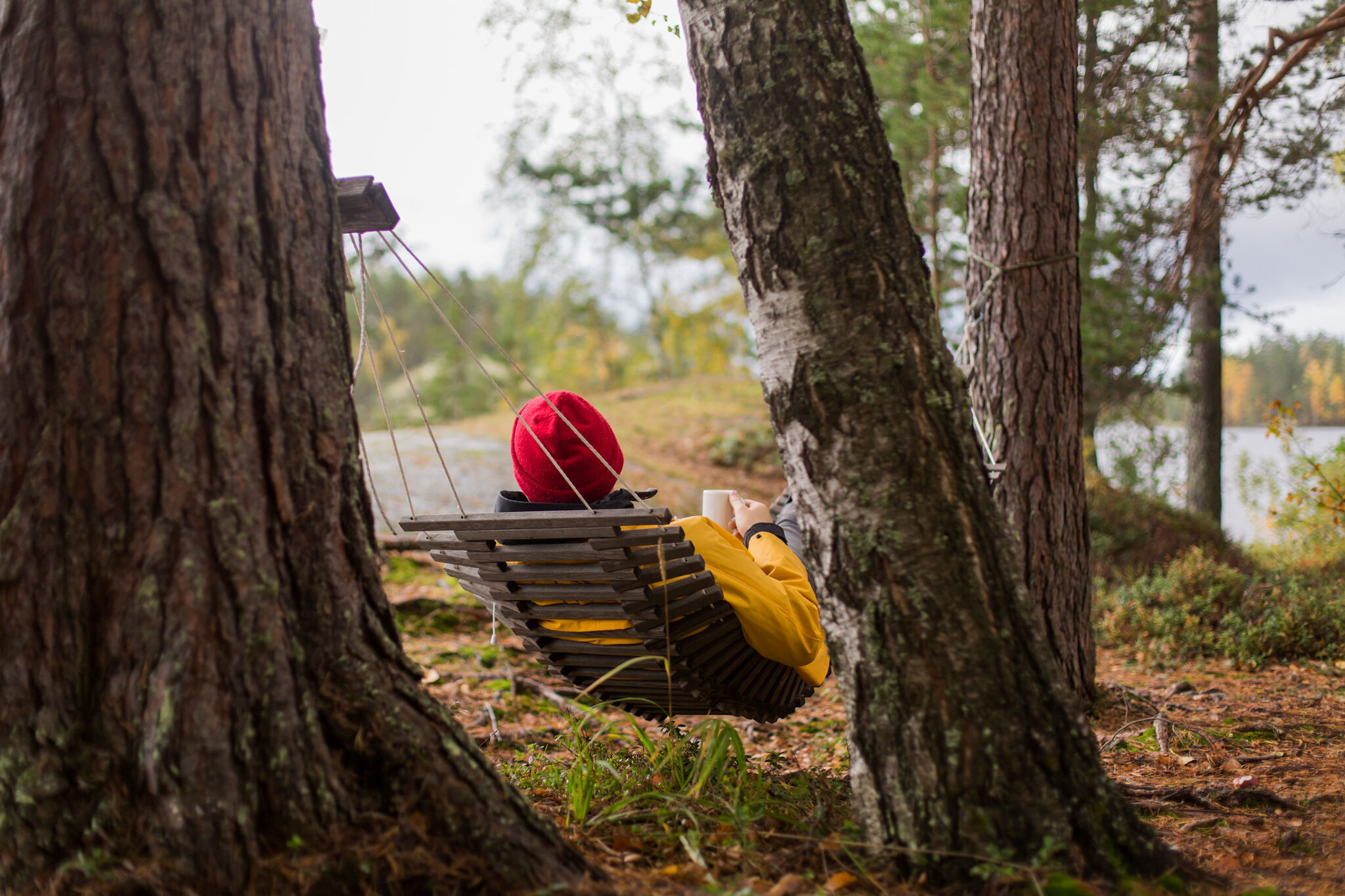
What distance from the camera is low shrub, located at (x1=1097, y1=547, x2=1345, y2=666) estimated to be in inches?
167

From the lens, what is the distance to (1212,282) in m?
7.38

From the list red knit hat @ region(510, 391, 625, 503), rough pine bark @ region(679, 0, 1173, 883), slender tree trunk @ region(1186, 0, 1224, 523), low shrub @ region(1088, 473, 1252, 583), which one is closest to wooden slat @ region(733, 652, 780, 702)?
red knit hat @ region(510, 391, 625, 503)

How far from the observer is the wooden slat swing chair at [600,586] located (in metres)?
1.86

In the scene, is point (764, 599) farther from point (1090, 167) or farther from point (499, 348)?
point (1090, 167)

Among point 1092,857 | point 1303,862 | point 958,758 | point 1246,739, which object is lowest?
point 1246,739

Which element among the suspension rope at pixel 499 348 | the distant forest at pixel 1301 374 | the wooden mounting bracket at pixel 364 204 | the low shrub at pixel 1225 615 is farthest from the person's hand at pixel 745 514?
the distant forest at pixel 1301 374

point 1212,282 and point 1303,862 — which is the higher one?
point 1212,282

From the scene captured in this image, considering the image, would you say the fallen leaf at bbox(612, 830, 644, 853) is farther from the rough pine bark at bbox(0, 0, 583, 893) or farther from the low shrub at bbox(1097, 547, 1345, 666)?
the low shrub at bbox(1097, 547, 1345, 666)

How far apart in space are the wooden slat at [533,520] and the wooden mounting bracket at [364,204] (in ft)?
2.30

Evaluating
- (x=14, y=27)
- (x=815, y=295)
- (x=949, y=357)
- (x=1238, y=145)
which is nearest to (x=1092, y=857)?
(x=949, y=357)

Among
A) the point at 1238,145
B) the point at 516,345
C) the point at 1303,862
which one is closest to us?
the point at 1303,862

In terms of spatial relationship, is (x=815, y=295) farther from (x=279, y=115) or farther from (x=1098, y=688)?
(x=1098, y=688)

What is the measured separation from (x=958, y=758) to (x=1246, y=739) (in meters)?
2.16

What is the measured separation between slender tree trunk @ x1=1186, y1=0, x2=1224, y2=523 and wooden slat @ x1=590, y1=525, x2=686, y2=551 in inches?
218
